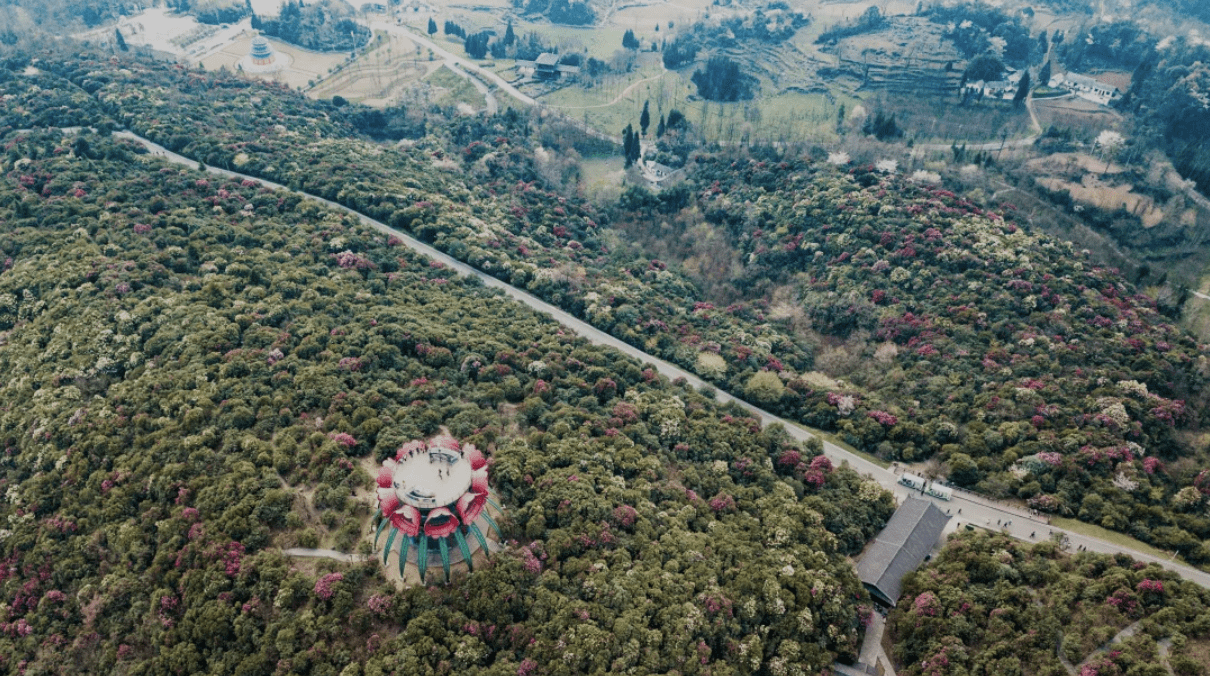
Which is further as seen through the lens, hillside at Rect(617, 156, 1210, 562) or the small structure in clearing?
the small structure in clearing

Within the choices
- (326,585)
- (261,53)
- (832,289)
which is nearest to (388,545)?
(326,585)

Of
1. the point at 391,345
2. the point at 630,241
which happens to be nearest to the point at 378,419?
the point at 391,345

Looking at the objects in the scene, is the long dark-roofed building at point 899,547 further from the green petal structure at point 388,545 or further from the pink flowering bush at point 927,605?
the green petal structure at point 388,545

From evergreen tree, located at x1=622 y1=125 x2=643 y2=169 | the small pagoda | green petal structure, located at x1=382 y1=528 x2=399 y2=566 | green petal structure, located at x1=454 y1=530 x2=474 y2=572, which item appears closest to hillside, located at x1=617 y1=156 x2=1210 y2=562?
evergreen tree, located at x1=622 y1=125 x2=643 y2=169

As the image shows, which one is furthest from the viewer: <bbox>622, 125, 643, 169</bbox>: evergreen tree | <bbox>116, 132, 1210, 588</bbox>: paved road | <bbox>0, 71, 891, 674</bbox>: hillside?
<bbox>622, 125, 643, 169</bbox>: evergreen tree

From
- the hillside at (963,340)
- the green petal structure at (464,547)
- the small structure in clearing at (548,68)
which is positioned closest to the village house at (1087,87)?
the hillside at (963,340)

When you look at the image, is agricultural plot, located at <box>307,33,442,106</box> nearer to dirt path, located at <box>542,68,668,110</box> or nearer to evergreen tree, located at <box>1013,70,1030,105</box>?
dirt path, located at <box>542,68,668,110</box>
